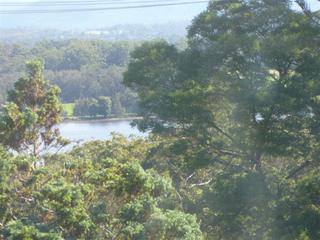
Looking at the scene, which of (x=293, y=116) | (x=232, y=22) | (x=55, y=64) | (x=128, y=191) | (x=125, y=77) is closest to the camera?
(x=128, y=191)

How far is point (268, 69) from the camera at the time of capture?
10.8m

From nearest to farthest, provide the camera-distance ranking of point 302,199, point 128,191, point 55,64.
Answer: point 128,191 → point 302,199 → point 55,64

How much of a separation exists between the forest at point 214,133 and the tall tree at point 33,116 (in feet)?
0.05

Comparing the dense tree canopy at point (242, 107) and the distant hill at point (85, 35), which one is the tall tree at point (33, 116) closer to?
the dense tree canopy at point (242, 107)

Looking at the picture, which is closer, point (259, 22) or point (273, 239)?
point (273, 239)

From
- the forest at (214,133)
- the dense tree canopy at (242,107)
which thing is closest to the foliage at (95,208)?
the forest at (214,133)

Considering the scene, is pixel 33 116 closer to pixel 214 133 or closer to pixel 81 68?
pixel 214 133

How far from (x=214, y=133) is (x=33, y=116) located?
11.2 feet

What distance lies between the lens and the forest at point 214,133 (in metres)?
7.95

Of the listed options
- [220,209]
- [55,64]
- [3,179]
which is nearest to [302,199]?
[220,209]

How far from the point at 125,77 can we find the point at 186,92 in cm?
164

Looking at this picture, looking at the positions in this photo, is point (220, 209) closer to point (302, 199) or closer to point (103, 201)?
point (302, 199)

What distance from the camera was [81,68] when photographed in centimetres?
5394

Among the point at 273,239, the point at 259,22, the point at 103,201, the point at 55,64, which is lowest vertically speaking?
the point at 55,64
